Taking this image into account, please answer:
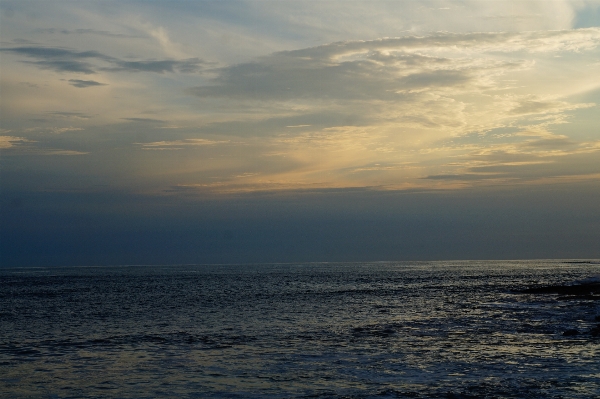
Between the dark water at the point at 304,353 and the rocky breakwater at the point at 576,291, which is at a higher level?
the dark water at the point at 304,353

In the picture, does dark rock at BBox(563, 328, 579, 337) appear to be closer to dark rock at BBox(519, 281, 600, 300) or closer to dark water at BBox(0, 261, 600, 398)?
dark water at BBox(0, 261, 600, 398)

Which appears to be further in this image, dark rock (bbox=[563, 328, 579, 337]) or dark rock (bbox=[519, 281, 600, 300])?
dark rock (bbox=[519, 281, 600, 300])

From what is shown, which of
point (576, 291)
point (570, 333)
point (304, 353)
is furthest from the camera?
point (576, 291)

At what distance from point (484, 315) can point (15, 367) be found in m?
28.8

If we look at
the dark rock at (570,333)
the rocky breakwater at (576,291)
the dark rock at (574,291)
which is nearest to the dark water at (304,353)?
the dark rock at (570,333)

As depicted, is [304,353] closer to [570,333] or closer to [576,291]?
[570,333]

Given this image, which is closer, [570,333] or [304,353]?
[304,353]

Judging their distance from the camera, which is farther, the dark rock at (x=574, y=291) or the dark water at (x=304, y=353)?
the dark rock at (x=574, y=291)

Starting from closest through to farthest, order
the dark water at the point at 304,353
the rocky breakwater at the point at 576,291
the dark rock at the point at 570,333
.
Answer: the dark water at the point at 304,353
the dark rock at the point at 570,333
the rocky breakwater at the point at 576,291

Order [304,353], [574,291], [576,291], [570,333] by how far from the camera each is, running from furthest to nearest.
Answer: [574,291] < [576,291] < [570,333] < [304,353]

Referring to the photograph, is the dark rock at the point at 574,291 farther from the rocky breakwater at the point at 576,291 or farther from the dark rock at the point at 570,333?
the dark rock at the point at 570,333

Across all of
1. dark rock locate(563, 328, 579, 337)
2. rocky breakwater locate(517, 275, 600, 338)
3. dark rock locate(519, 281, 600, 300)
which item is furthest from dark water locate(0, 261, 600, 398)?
dark rock locate(519, 281, 600, 300)

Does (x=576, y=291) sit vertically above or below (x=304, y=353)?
below

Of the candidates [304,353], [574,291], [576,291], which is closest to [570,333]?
[304,353]
